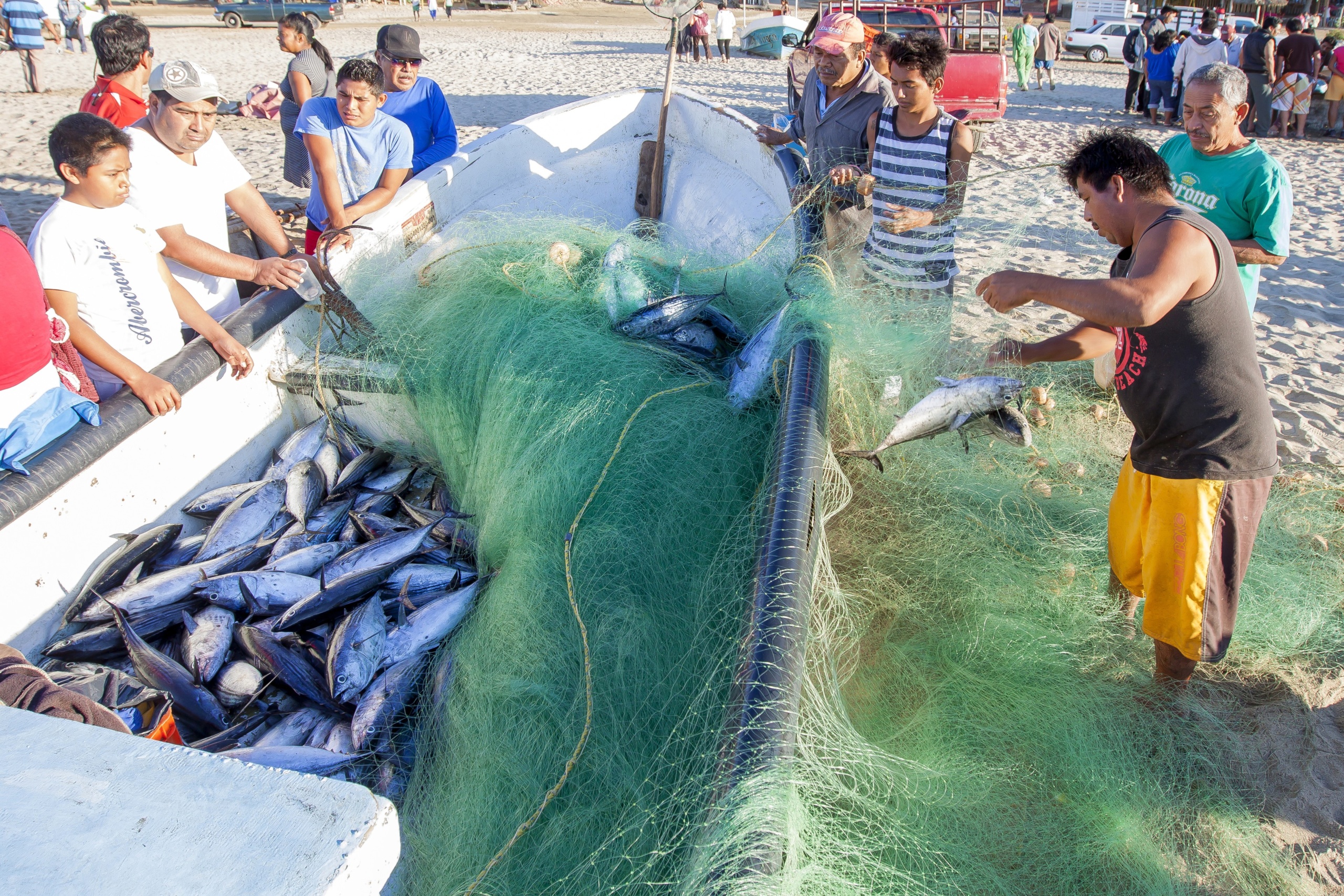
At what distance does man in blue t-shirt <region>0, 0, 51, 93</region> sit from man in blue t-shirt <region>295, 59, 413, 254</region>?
14.7 metres

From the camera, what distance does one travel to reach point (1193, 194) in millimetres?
3455

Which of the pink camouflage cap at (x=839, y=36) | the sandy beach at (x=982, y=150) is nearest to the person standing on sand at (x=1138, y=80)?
the sandy beach at (x=982, y=150)

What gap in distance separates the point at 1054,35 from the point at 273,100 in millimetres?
18480

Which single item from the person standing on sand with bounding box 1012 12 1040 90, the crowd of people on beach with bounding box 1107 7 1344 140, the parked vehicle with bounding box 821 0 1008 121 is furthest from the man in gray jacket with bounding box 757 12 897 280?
the person standing on sand with bounding box 1012 12 1040 90

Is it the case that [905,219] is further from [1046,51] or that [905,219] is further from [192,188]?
[1046,51]

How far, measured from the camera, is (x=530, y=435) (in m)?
3.29

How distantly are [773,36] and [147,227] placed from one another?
26.2 metres

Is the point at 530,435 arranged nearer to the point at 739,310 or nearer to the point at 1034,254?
the point at 739,310

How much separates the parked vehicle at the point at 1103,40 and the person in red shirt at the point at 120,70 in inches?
1158

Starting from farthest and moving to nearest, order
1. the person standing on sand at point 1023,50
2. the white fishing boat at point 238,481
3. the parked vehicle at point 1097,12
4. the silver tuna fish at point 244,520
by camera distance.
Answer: the parked vehicle at point 1097,12 → the person standing on sand at point 1023,50 → the silver tuna fish at point 244,520 → the white fishing boat at point 238,481

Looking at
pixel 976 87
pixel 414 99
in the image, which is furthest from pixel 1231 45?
pixel 414 99

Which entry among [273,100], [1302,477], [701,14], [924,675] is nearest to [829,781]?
[924,675]

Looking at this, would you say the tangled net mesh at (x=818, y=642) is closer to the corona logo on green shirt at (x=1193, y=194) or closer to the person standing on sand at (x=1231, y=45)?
the corona logo on green shirt at (x=1193, y=194)

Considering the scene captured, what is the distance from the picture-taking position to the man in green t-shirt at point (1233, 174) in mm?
Result: 3232
